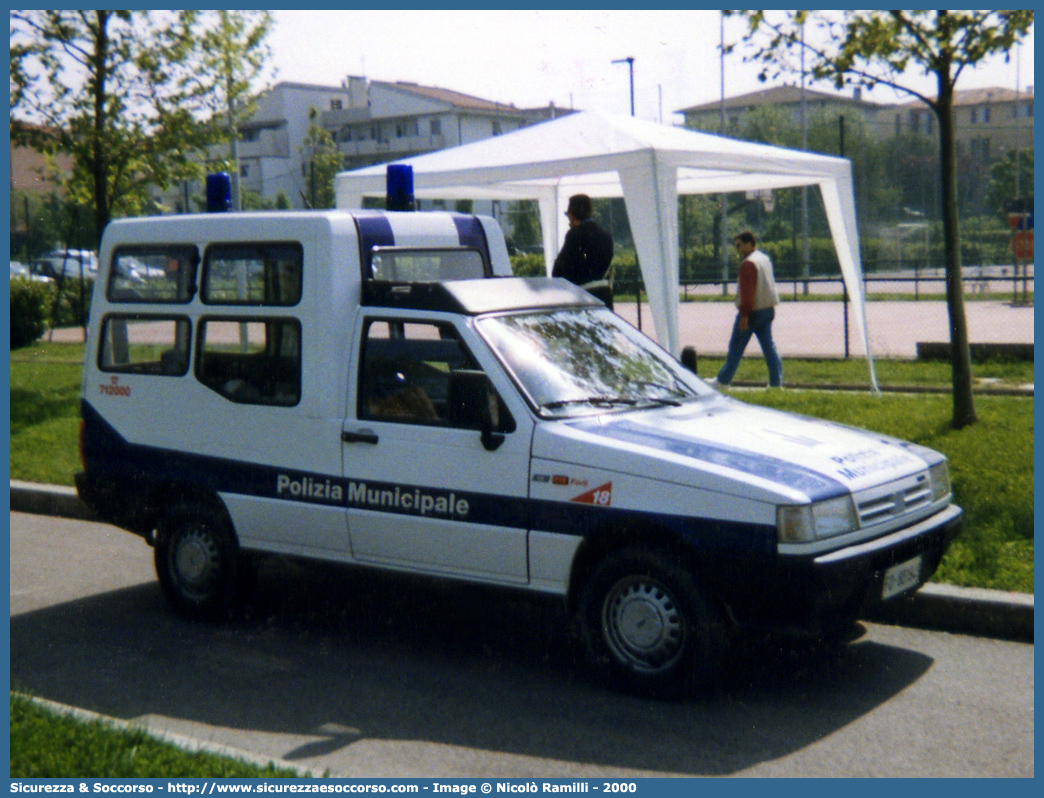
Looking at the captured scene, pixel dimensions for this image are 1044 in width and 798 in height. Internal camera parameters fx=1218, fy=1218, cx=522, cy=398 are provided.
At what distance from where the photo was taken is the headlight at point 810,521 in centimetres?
474

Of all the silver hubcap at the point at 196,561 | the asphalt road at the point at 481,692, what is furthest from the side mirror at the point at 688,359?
the silver hubcap at the point at 196,561

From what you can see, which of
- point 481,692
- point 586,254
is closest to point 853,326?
point 586,254

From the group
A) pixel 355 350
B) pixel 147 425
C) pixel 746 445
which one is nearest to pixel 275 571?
pixel 147 425

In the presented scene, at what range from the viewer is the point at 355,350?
5.99 meters

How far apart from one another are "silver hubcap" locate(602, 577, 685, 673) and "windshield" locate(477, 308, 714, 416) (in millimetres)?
855

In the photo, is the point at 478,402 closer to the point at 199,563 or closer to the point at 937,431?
the point at 199,563

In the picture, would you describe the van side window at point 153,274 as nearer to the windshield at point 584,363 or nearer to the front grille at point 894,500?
the windshield at point 584,363

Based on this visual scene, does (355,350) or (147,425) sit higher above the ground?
(355,350)

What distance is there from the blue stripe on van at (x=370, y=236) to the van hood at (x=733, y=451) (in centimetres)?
145

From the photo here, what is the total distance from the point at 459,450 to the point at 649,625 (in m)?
1.17

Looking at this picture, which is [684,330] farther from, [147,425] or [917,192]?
[917,192]

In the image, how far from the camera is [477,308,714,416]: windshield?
5.57 m

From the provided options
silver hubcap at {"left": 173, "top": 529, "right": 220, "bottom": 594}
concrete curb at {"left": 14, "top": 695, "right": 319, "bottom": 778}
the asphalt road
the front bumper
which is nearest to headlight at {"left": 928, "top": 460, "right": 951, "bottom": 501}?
the front bumper

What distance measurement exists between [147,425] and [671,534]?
3235 millimetres
